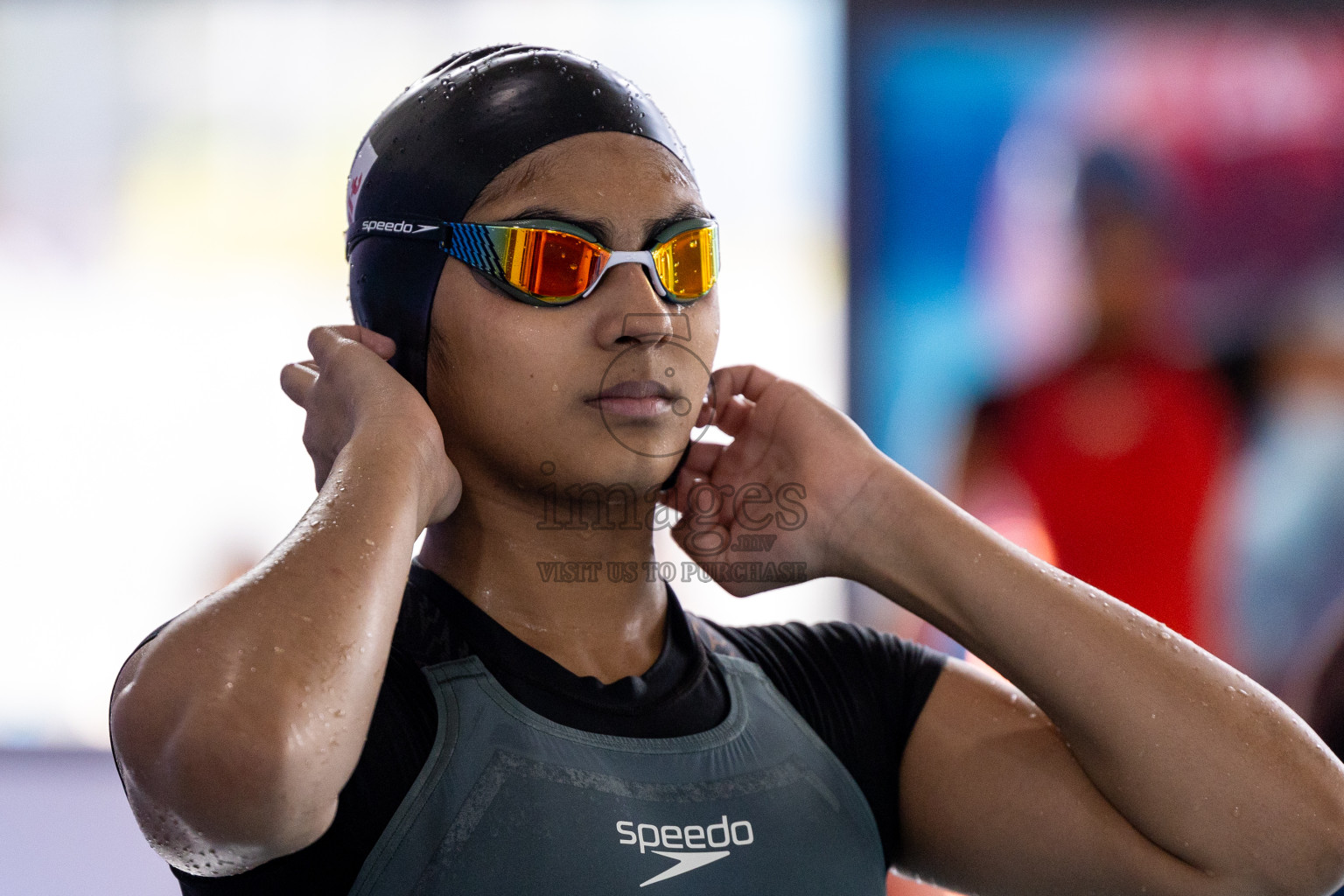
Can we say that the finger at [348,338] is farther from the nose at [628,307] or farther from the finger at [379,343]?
the nose at [628,307]

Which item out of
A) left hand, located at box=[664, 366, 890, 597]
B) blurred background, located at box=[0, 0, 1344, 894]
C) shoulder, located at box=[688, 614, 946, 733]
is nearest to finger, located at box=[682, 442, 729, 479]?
left hand, located at box=[664, 366, 890, 597]

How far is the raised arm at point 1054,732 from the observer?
134 cm

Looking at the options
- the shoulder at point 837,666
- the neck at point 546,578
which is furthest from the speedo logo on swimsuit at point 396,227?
the shoulder at point 837,666

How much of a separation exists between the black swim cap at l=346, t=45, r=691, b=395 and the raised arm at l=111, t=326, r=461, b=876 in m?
0.35

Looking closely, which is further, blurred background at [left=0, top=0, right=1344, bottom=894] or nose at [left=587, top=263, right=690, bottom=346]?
blurred background at [left=0, top=0, right=1344, bottom=894]

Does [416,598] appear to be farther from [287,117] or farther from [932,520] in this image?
[287,117]

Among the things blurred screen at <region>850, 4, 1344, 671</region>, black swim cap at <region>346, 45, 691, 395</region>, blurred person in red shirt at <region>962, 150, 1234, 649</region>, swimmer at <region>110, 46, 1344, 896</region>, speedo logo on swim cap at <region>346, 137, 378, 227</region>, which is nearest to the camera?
swimmer at <region>110, 46, 1344, 896</region>

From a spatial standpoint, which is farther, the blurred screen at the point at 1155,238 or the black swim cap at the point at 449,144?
the blurred screen at the point at 1155,238

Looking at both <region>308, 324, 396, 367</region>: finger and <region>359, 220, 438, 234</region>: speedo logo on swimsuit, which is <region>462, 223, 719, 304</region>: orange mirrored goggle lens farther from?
<region>308, 324, 396, 367</region>: finger

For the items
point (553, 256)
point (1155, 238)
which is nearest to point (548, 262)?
point (553, 256)

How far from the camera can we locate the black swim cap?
145cm

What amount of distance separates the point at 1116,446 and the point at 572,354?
88.1 inches

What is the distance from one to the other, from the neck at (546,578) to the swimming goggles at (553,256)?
0.86ft

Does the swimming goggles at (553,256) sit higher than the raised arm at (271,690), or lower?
higher
